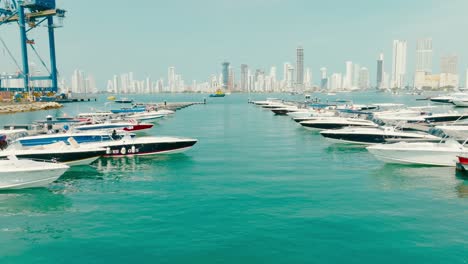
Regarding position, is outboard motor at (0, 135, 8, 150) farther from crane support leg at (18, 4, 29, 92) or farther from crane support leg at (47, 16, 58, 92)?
crane support leg at (47, 16, 58, 92)

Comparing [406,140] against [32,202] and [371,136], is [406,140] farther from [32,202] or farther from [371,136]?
[32,202]

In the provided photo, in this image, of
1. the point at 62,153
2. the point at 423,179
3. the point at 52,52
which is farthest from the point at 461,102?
the point at 52,52

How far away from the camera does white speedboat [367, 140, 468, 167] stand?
25.6 m

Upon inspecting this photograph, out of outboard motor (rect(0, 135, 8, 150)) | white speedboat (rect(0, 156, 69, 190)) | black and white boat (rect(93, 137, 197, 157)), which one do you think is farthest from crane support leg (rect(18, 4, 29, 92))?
white speedboat (rect(0, 156, 69, 190))

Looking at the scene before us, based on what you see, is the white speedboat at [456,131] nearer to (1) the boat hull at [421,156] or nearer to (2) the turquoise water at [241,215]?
(1) the boat hull at [421,156]

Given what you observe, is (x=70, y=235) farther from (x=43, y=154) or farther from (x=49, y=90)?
(x=49, y=90)

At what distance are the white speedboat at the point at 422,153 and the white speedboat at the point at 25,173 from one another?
76.6ft

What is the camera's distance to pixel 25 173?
20.3 m

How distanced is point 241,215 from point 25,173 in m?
13.4

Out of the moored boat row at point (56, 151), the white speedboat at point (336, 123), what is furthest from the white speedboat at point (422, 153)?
the white speedboat at point (336, 123)

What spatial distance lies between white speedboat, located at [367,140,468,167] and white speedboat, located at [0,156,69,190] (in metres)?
23.3

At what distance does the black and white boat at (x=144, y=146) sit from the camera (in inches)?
1218

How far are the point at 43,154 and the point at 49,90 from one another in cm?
13539

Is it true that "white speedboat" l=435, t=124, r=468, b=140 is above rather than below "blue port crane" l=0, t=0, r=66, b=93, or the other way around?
below
